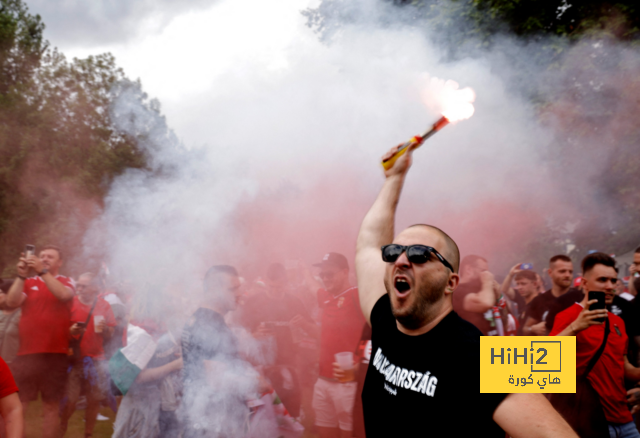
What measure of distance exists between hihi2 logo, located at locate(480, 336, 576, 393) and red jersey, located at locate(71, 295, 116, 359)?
440cm

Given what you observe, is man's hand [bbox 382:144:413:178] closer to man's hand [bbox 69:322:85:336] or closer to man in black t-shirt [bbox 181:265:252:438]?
man in black t-shirt [bbox 181:265:252:438]

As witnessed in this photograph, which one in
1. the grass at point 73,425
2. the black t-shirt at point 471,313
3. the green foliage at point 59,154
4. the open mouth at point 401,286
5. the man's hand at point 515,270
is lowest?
the grass at point 73,425

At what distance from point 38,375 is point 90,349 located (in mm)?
548

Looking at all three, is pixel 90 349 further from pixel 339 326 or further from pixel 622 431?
pixel 622 431

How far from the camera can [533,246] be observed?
8.90 metres

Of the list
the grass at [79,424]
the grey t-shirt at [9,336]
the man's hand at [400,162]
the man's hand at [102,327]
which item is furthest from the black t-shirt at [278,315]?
the man's hand at [400,162]

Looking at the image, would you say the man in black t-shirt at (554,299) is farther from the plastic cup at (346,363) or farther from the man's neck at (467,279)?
the plastic cup at (346,363)

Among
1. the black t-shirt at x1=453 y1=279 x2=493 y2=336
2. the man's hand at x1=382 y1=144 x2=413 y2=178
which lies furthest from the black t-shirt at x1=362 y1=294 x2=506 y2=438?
the black t-shirt at x1=453 y1=279 x2=493 y2=336

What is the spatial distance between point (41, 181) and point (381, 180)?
6.72 meters

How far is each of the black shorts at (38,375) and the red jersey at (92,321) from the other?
1.17 feet

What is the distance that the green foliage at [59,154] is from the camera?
6195 millimetres

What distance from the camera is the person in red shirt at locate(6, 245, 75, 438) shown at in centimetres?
444

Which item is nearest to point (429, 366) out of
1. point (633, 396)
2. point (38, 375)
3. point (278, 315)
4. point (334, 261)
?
point (633, 396)

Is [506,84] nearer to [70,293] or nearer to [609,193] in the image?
[609,193]
